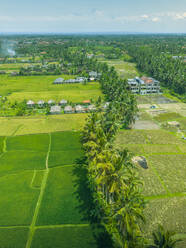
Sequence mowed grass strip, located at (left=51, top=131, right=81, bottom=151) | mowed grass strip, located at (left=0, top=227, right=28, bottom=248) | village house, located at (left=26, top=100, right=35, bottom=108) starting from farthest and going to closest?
1. village house, located at (left=26, top=100, right=35, bottom=108)
2. mowed grass strip, located at (left=51, top=131, right=81, bottom=151)
3. mowed grass strip, located at (left=0, top=227, right=28, bottom=248)

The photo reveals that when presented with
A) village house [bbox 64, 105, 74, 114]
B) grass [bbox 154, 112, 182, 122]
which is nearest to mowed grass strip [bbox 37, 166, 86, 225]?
village house [bbox 64, 105, 74, 114]

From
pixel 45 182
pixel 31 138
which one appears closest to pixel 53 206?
pixel 45 182

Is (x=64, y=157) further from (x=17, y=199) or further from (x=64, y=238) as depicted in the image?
(x=64, y=238)

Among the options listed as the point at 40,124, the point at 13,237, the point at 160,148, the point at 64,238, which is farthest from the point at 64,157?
the point at 160,148

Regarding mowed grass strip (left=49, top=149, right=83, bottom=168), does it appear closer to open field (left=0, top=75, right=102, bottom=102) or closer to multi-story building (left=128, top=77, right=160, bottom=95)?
open field (left=0, top=75, right=102, bottom=102)

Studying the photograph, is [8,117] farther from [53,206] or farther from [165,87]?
[165,87]

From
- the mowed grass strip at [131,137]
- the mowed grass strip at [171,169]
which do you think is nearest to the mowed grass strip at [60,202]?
the mowed grass strip at [171,169]

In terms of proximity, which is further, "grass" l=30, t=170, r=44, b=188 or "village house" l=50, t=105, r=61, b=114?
"village house" l=50, t=105, r=61, b=114
